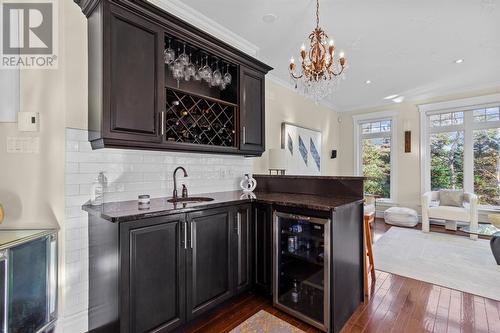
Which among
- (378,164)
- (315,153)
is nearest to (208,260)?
(315,153)

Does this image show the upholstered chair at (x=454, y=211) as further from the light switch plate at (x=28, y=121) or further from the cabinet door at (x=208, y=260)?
the light switch plate at (x=28, y=121)

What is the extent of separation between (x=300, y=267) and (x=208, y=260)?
0.87 metres

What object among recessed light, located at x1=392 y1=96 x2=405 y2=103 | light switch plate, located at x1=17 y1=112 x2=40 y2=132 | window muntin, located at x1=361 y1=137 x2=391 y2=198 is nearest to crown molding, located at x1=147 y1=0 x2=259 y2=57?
light switch plate, located at x1=17 y1=112 x2=40 y2=132

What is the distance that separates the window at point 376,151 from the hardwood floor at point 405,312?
4.09 m

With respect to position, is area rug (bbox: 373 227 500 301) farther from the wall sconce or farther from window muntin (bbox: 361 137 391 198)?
the wall sconce

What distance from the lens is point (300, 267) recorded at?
7.39 ft

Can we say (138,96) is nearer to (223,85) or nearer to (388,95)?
(223,85)

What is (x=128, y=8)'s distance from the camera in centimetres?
185

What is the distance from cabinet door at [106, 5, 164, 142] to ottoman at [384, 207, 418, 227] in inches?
208

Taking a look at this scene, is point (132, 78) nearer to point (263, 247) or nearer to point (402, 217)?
point (263, 247)

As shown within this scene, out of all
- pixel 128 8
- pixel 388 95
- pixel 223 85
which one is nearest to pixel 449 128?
pixel 388 95

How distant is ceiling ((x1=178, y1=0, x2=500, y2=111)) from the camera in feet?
8.38

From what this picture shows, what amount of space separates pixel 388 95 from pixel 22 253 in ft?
21.6

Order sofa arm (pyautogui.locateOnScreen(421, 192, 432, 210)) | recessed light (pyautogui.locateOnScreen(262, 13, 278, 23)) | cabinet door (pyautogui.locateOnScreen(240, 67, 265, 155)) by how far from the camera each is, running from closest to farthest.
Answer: recessed light (pyautogui.locateOnScreen(262, 13, 278, 23))
cabinet door (pyautogui.locateOnScreen(240, 67, 265, 155))
sofa arm (pyautogui.locateOnScreen(421, 192, 432, 210))
